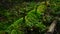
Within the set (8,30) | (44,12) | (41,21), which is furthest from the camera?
(44,12)

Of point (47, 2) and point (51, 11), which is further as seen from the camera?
point (47, 2)

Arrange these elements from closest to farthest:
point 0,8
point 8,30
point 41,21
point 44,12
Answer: point 8,30 → point 41,21 → point 44,12 → point 0,8

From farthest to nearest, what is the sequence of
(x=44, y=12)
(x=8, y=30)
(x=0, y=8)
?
1. (x=0, y=8)
2. (x=44, y=12)
3. (x=8, y=30)

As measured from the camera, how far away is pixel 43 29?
6082mm

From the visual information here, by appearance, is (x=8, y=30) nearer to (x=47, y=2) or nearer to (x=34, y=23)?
(x=34, y=23)

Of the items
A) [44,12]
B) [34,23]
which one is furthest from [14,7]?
[34,23]

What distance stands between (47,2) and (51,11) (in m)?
0.88

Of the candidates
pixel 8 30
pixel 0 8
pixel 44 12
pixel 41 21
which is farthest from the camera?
pixel 0 8

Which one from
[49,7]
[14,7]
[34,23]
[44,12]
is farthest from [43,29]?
[14,7]

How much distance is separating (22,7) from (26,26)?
6.61ft

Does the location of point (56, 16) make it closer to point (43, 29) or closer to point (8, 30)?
point (43, 29)

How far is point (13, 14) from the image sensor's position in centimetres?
734

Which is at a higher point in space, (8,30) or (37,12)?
(37,12)

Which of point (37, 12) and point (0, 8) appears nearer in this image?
point (37, 12)
